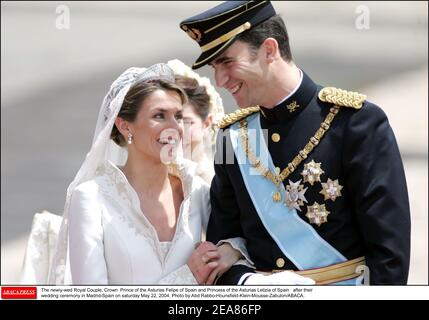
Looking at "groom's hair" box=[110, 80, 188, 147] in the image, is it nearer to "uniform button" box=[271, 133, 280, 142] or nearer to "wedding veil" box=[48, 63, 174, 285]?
"wedding veil" box=[48, 63, 174, 285]

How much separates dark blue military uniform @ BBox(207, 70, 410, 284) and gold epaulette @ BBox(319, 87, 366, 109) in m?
0.02

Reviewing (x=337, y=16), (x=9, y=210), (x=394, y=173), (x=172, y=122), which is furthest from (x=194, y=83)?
(x=337, y=16)

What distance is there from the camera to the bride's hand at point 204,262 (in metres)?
2.80

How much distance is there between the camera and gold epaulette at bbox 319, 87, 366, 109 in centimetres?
273

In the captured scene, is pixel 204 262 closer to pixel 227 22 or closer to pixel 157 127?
pixel 157 127

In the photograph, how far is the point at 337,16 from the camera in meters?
6.79

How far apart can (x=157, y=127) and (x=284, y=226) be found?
0.48 meters

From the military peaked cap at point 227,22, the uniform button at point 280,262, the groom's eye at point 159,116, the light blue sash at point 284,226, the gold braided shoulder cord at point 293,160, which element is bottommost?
the uniform button at point 280,262

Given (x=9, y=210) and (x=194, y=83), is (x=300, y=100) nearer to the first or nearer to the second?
(x=194, y=83)

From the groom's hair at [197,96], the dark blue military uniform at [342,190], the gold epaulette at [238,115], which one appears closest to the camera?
the dark blue military uniform at [342,190]

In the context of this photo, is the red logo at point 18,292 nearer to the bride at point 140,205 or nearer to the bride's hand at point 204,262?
the bride at point 140,205

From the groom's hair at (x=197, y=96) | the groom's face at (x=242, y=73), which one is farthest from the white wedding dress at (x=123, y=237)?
the groom's hair at (x=197, y=96)

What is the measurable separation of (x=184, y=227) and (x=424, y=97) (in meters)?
3.97

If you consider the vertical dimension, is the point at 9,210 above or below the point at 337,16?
below
